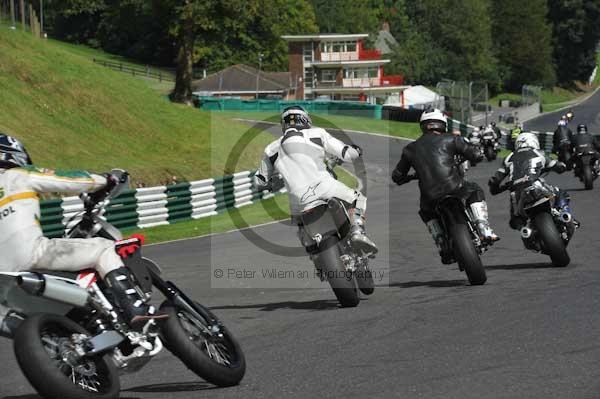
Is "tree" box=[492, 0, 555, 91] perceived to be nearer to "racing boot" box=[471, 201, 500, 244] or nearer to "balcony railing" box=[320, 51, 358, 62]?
"balcony railing" box=[320, 51, 358, 62]

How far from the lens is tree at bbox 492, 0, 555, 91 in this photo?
126 metres

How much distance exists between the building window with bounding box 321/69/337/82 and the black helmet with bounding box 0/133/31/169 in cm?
10838

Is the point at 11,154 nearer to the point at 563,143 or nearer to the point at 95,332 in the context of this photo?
the point at 95,332

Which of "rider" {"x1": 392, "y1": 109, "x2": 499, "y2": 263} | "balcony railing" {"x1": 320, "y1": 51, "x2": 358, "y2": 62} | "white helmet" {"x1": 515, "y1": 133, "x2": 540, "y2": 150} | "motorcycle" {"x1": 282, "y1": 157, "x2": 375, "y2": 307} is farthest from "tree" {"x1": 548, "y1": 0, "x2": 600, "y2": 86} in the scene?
"motorcycle" {"x1": 282, "y1": 157, "x2": 375, "y2": 307}

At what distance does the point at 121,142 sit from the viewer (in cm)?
3684

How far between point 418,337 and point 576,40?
134941 mm

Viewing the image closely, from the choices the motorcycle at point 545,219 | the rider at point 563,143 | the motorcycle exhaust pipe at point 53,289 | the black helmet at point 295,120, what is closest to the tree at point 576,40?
the rider at point 563,143

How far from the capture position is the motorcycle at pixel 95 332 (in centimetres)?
590

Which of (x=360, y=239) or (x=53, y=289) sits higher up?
(x=53, y=289)

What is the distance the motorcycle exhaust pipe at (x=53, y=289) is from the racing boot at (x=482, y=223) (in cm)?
603

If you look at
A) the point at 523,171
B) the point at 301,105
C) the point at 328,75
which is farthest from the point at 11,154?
the point at 328,75

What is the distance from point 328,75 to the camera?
379ft

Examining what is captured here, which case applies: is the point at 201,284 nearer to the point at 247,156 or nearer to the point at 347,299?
the point at 347,299

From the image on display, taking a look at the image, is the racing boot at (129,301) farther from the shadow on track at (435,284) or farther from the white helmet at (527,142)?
Result: the white helmet at (527,142)
